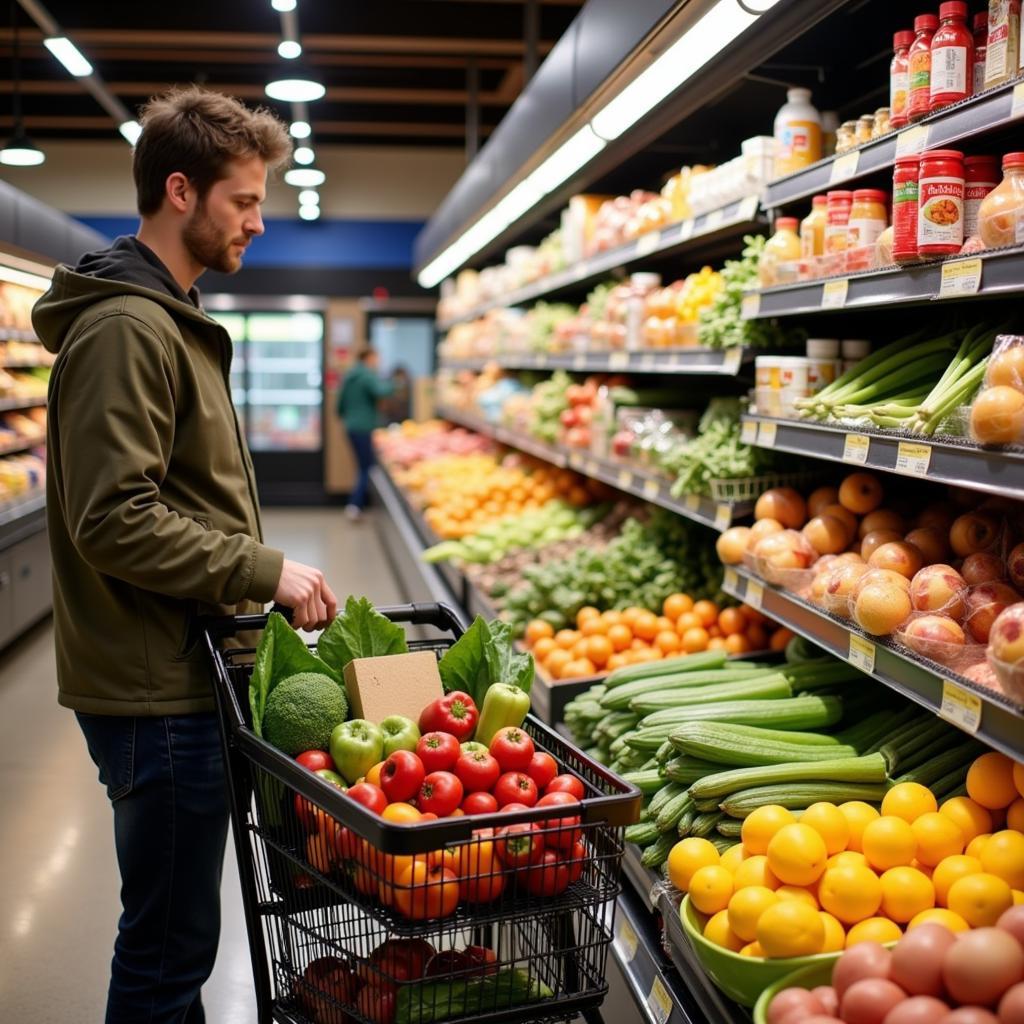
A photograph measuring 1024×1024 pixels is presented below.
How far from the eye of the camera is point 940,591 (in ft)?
6.93

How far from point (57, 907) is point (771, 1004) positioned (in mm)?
2611

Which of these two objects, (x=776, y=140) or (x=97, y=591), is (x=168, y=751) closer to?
(x=97, y=591)

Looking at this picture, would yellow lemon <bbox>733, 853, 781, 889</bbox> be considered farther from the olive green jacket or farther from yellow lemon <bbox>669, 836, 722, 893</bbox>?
the olive green jacket

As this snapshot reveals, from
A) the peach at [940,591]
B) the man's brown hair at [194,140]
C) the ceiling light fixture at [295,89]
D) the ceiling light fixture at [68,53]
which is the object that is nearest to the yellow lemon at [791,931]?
the peach at [940,591]

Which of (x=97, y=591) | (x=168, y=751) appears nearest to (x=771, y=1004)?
(x=168, y=751)

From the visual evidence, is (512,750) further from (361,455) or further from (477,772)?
(361,455)

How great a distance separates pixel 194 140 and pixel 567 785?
4.51 feet

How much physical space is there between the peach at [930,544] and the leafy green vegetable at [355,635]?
117 cm

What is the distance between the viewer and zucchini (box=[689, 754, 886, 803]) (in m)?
2.27

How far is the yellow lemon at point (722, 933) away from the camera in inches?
74.6

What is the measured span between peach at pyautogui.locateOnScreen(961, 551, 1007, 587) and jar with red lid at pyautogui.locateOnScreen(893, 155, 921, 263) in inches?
23.9

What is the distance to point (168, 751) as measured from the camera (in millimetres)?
2088

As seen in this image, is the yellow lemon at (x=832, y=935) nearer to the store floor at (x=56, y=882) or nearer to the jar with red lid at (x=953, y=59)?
the store floor at (x=56, y=882)

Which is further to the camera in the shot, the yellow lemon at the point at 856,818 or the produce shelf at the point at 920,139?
the yellow lemon at the point at 856,818
